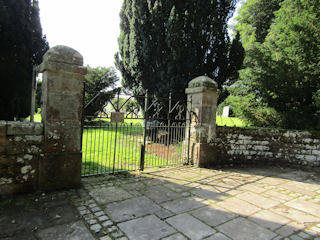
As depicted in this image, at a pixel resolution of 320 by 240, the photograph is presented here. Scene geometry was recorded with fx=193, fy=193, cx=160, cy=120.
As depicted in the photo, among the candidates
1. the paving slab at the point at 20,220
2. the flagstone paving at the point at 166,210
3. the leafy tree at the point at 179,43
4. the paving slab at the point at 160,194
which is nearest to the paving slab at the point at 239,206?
the flagstone paving at the point at 166,210

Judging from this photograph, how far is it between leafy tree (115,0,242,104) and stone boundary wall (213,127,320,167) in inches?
126

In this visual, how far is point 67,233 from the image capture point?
2219 millimetres

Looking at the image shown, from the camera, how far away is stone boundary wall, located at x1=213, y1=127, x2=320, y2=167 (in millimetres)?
5719

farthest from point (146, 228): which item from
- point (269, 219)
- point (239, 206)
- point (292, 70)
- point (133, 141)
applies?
point (292, 70)

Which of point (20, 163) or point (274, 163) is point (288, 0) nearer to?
point (274, 163)

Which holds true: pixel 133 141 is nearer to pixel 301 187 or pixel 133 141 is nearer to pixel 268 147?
pixel 268 147

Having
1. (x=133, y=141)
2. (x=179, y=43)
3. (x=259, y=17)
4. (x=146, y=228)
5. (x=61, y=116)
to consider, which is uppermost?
(x=259, y=17)

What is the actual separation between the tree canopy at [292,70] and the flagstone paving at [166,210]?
3391mm

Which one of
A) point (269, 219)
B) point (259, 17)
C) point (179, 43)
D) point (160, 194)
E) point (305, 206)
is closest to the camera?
point (269, 219)

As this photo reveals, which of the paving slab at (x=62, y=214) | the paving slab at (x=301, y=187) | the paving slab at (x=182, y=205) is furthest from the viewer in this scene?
the paving slab at (x=301, y=187)

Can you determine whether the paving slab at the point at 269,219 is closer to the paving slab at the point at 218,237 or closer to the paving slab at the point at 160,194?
the paving slab at the point at 218,237

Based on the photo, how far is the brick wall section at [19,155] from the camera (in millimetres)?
2920

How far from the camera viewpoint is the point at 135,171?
4.68 m

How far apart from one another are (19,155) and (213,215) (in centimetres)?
310
